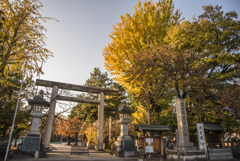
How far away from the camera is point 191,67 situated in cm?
1205

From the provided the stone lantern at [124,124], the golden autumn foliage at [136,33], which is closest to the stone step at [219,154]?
the stone lantern at [124,124]

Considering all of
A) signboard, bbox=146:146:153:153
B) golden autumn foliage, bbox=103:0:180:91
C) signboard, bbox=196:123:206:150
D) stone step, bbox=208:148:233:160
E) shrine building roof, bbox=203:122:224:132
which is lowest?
stone step, bbox=208:148:233:160

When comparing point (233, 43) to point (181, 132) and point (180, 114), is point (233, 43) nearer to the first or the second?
point (180, 114)

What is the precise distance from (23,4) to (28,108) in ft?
37.3

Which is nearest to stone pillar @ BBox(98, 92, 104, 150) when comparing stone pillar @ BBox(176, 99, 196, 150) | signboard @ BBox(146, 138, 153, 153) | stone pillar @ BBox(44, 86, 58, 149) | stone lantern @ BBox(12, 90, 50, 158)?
stone pillar @ BBox(44, 86, 58, 149)

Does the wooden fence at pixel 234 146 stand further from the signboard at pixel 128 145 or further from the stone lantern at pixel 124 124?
the stone lantern at pixel 124 124

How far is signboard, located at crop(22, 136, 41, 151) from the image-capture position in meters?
10.8

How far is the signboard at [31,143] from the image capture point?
10820mm

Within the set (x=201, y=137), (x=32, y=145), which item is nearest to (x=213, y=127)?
(x=201, y=137)

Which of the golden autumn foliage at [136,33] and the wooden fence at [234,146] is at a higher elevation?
the golden autumn foliage at [136,33]

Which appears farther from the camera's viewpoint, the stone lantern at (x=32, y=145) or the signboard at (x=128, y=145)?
the signboard at (x=128, y=145)

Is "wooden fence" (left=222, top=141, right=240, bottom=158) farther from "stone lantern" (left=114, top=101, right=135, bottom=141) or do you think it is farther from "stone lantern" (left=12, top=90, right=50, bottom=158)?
"stone lantern" (left=12, top=90, right=50, bottom=158)

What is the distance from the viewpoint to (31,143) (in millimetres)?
11023

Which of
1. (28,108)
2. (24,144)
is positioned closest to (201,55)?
(24,144)
